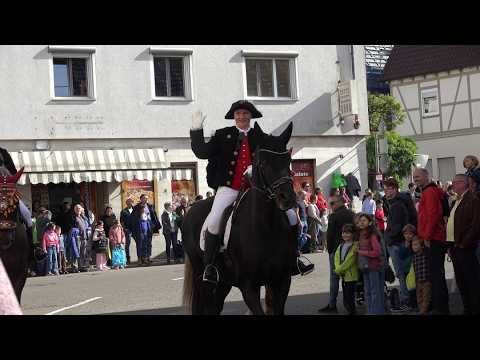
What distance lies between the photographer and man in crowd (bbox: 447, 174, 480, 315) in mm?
Answer: 10750

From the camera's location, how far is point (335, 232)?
12.6 meters

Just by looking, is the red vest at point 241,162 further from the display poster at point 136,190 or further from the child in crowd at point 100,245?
the display poster at point 136,190

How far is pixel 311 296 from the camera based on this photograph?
14.4 m

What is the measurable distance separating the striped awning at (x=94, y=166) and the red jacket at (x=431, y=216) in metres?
17.9

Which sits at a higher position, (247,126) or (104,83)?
(104,83)

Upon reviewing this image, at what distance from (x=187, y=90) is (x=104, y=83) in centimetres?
307

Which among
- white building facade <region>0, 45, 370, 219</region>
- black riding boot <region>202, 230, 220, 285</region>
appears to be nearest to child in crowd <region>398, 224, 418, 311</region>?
black riding boot <region>202, 230, 220, 285</region>

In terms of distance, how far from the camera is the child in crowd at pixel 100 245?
25.0m

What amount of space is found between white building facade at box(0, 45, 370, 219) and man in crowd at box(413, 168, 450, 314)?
57.9 ft

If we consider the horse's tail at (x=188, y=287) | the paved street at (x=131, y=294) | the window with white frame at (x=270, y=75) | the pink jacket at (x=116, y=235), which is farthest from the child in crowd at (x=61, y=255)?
the horse's tail at (x=188, y=287)

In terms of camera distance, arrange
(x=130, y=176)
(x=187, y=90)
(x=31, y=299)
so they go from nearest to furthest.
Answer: (x=31, y=299) < (x=130, y=176) < (x=187, y=90)

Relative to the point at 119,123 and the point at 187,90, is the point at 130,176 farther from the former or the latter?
the point at 187,90
